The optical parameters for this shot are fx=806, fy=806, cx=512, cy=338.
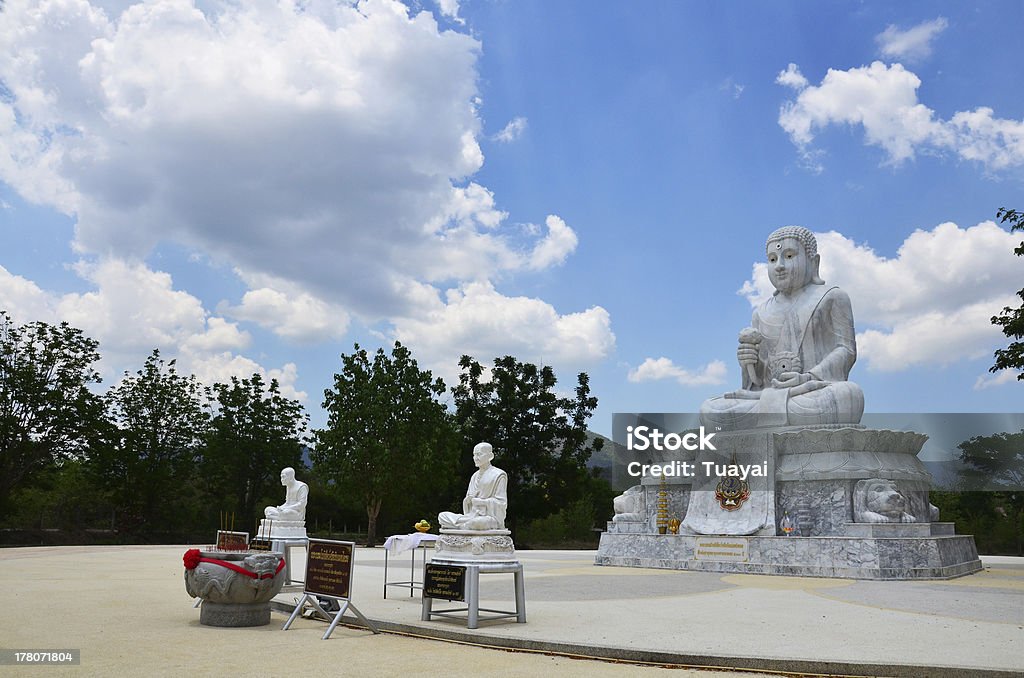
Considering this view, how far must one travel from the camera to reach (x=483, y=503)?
28.0 ft

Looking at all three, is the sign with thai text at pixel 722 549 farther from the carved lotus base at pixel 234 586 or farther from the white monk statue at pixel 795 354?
the carved lotus base at pixel 234 586

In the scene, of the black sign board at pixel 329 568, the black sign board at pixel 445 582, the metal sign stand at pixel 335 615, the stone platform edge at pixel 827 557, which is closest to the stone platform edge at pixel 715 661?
the black sign board at pixel 445 582

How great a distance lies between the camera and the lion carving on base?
1393 centimetres

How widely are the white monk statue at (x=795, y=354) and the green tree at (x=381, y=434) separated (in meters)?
11.8

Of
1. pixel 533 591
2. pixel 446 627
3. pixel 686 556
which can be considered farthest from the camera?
pixel 686 556

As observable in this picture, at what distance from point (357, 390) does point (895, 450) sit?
17.0m

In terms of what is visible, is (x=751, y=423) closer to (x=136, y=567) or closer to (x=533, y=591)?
(x=533, y=591)

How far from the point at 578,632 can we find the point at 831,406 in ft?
34.0

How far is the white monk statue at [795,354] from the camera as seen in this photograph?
1617cm

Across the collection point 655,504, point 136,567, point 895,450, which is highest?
point 895,450

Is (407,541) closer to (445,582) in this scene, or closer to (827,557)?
(445,582)

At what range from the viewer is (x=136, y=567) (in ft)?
51.2

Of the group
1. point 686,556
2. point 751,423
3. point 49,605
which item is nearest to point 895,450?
point 751,423

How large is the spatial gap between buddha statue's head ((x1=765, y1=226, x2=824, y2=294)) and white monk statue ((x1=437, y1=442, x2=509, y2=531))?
460 inches
